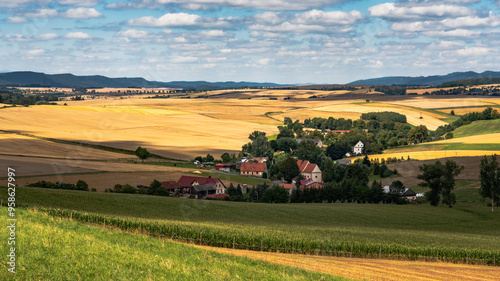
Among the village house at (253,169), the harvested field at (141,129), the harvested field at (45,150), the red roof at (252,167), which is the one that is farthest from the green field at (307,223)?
the harvested field at (141,129)

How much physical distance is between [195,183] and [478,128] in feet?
352

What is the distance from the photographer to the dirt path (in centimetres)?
2742

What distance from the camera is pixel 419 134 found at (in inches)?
5950

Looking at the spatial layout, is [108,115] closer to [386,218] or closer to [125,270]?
[386,218]

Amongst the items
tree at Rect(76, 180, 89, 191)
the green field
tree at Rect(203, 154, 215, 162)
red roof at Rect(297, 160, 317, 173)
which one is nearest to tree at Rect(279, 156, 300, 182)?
red roof at Rect(297, 160, 317, 173)

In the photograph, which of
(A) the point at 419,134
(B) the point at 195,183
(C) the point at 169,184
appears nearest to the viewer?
(C) the point at 169,184

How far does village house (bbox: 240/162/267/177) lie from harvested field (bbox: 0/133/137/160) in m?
22.6

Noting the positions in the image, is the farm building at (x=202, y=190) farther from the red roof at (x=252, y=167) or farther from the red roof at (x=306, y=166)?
the red roof at (x=306, y=166)

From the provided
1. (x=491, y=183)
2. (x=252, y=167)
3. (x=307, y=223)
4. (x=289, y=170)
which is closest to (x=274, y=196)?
(x=307, y=223)

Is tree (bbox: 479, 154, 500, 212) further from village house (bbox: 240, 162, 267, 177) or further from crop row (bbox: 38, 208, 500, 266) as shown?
village house (bbox: 240, 162, 267, 177)

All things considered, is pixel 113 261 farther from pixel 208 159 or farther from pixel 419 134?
pixel 419 134

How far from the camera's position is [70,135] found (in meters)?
111

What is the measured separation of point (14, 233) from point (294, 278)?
1285 centimetres

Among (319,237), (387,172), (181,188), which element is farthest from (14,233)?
(387,172)
